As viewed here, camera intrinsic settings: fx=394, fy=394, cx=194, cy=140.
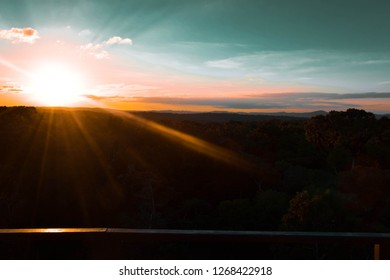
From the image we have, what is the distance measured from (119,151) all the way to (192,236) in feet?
83.5

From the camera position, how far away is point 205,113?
96.9 m

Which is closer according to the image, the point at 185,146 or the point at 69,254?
the point at 69,254

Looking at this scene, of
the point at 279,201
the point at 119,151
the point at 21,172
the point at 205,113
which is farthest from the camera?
the point at 205,113

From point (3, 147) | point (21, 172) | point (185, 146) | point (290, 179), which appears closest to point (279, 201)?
point (290, 179)

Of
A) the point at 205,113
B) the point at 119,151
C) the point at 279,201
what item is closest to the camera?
the point at 279,201

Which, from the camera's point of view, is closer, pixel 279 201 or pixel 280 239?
pixel 280 239
